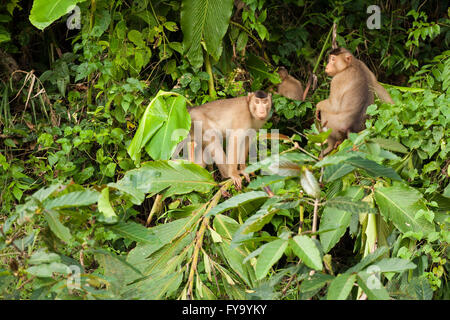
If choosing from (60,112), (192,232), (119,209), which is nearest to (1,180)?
(60,112)

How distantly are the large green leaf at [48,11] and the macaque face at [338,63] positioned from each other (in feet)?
6.68

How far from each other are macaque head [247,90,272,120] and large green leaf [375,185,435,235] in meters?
1.27

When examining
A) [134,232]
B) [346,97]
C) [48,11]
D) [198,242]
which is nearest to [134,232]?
[134,232]

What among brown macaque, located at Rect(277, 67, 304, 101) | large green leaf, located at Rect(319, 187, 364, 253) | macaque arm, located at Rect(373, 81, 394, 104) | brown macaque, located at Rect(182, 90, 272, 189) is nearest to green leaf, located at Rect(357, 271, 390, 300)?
large green leaf, located at Rect(319, 187, 364, 253)

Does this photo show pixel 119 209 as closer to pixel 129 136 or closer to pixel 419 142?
pixel 129 136

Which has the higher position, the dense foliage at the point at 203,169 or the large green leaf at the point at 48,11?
the large green leaf at the point at 48,11

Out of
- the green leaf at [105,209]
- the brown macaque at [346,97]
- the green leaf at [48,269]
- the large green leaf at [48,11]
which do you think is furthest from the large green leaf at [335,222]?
the large green leaf at [48,11]

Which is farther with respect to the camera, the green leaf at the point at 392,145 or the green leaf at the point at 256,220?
the green leaf at the point at 392,145

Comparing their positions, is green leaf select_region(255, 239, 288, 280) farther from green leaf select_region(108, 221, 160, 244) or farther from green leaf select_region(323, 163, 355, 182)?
green leaf select_region(108, 221, 160, 244)

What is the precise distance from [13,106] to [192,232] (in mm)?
2852

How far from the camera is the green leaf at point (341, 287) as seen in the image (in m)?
2.36

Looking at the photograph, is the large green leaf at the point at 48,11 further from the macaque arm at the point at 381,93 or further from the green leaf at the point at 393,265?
the green leaf at the point at 393,265

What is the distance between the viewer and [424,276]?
3.15 metres

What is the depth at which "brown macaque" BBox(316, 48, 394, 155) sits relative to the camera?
4438 millimetres
